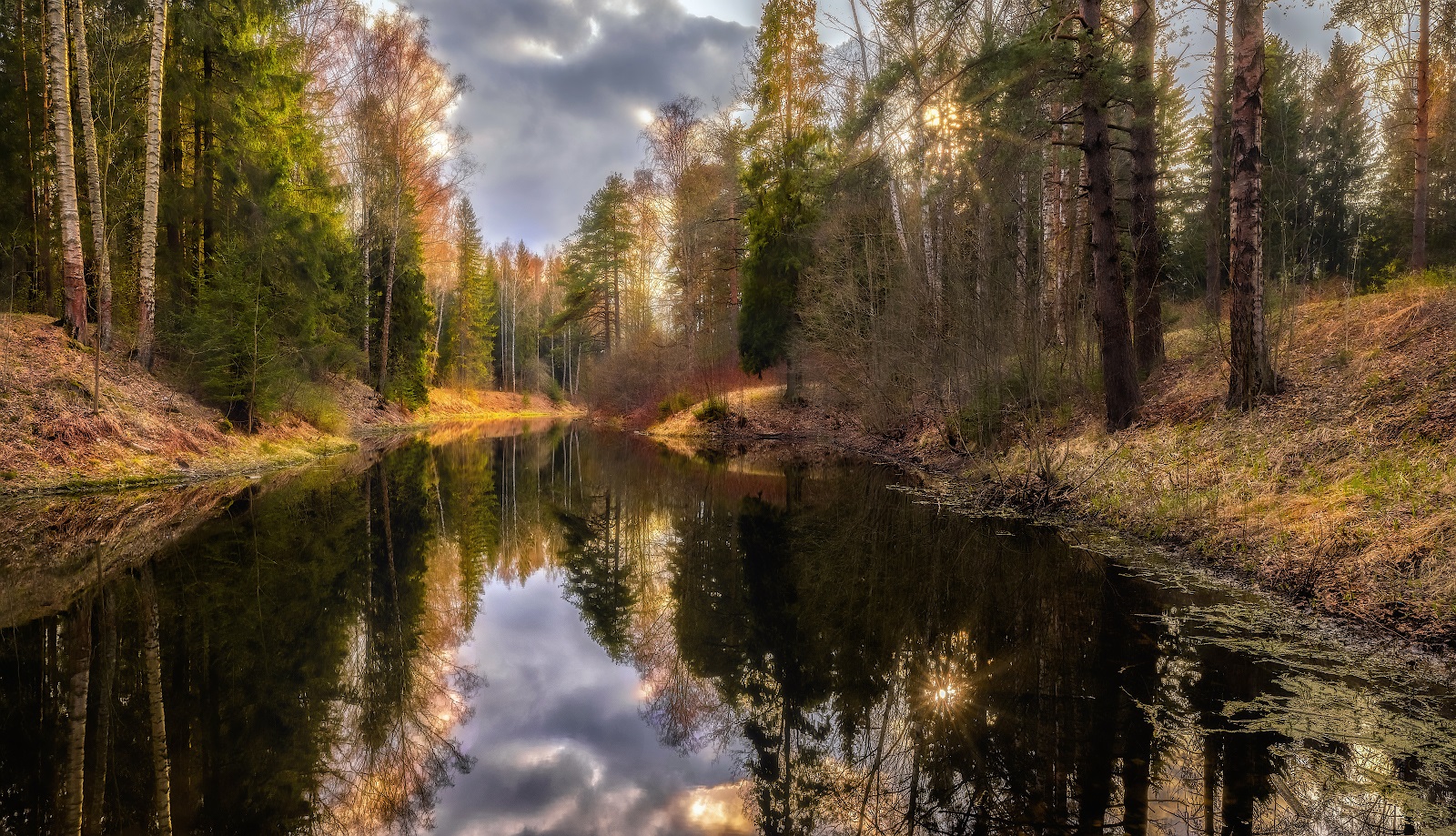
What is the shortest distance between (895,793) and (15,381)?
1317 cm

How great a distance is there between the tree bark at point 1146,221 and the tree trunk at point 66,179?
16.4 metres

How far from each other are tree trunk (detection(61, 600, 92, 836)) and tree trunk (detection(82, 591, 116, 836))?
0.10 feet

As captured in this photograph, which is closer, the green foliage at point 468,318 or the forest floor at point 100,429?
the forest floor at point 100,429

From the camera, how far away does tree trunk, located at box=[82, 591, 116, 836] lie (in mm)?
2703

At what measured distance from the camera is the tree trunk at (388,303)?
82.1ft

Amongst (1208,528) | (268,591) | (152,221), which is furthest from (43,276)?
(1208,528)

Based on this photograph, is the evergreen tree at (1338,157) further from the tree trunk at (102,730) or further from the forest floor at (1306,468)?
the tree trunk at (102,730)

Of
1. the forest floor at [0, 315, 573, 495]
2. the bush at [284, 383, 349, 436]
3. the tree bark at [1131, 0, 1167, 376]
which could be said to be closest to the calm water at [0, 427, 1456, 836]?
the forest floor at [0, 315, 573, 495]

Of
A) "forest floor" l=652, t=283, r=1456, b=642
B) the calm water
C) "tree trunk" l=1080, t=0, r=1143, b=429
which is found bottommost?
the calm water

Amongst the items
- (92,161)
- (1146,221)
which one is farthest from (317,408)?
(1146,221)

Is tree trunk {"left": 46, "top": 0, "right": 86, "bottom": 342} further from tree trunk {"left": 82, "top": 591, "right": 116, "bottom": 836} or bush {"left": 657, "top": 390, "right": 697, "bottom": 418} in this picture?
bush {"left": 657, "top": 390, "right": 697, "bottom": 418}

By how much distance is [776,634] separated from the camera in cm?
524

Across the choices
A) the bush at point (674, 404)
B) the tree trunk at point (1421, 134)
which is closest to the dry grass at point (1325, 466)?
the tree trunk at point (1421, 134)

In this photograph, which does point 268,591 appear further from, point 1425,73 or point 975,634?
point 1425,73
